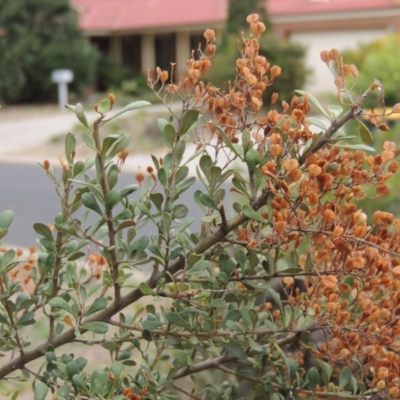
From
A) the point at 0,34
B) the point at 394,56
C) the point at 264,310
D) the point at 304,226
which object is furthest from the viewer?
the point at 0,34

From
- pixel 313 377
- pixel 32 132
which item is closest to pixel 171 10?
pixel 32 132

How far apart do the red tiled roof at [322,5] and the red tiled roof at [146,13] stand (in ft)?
6.20

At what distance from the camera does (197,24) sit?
23.5 metres

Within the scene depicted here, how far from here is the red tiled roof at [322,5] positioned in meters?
20.4

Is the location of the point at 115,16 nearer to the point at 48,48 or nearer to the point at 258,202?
the point at 48,48

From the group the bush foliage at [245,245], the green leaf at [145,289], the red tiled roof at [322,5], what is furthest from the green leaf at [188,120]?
the red tiled roof at [322,5]

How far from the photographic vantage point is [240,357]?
4.26 ft

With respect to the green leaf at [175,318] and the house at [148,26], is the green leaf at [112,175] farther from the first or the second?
the house at [148,26]

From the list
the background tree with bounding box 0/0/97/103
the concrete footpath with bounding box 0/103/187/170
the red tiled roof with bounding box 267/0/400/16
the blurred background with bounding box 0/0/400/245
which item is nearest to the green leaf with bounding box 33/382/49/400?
the blurred background with bounding box 0/0/400/245

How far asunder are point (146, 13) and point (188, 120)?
81.0ft

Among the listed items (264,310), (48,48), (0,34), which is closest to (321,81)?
(48,48)

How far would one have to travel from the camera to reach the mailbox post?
65.3 ft

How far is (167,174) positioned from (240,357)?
0.37 m

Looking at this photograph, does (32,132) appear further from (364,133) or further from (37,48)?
(364,133)
